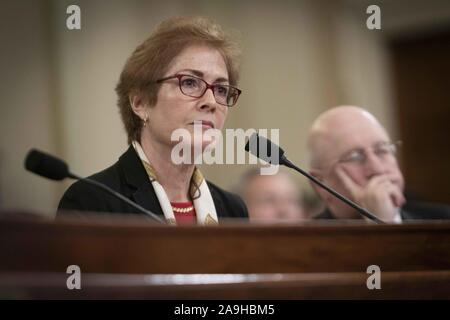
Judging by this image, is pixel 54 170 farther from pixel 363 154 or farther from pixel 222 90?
pixel 363 154

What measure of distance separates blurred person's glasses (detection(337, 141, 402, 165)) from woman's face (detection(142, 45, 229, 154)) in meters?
0.58

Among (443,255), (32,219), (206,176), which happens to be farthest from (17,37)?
(443,255)

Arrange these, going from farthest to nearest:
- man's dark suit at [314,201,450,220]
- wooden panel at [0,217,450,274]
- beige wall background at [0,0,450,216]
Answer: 1. man's dark suit at [314,201,450,220]
2. beige wall background at [0,0,450,216]
3. wooden panel at [0,217,450,274]

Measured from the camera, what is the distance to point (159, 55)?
1220 millimetres

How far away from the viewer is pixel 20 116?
149 centimetres

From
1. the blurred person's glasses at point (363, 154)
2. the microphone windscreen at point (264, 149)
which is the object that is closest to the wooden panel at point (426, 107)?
the blurred person's glasses at point (363, 154)

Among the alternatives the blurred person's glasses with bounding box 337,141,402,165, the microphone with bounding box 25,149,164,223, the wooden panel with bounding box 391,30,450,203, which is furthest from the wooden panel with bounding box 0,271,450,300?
the wooden panel with bounding box 391,30,450,203

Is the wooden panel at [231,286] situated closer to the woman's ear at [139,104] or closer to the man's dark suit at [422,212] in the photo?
the woman's ear at [139,104]

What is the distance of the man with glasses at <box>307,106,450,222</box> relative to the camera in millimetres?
1661

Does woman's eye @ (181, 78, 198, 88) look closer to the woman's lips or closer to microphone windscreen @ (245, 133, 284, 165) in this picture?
the woman's lips

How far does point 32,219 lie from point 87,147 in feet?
1.33

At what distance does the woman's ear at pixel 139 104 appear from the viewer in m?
1.23

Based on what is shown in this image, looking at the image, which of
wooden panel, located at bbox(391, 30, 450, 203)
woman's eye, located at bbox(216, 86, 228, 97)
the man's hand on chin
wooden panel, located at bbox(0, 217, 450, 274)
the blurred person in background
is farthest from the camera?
wooden panel, located at bbox(391, 30, 450, 203)

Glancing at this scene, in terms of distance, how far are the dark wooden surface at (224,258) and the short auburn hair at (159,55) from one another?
278 mm
